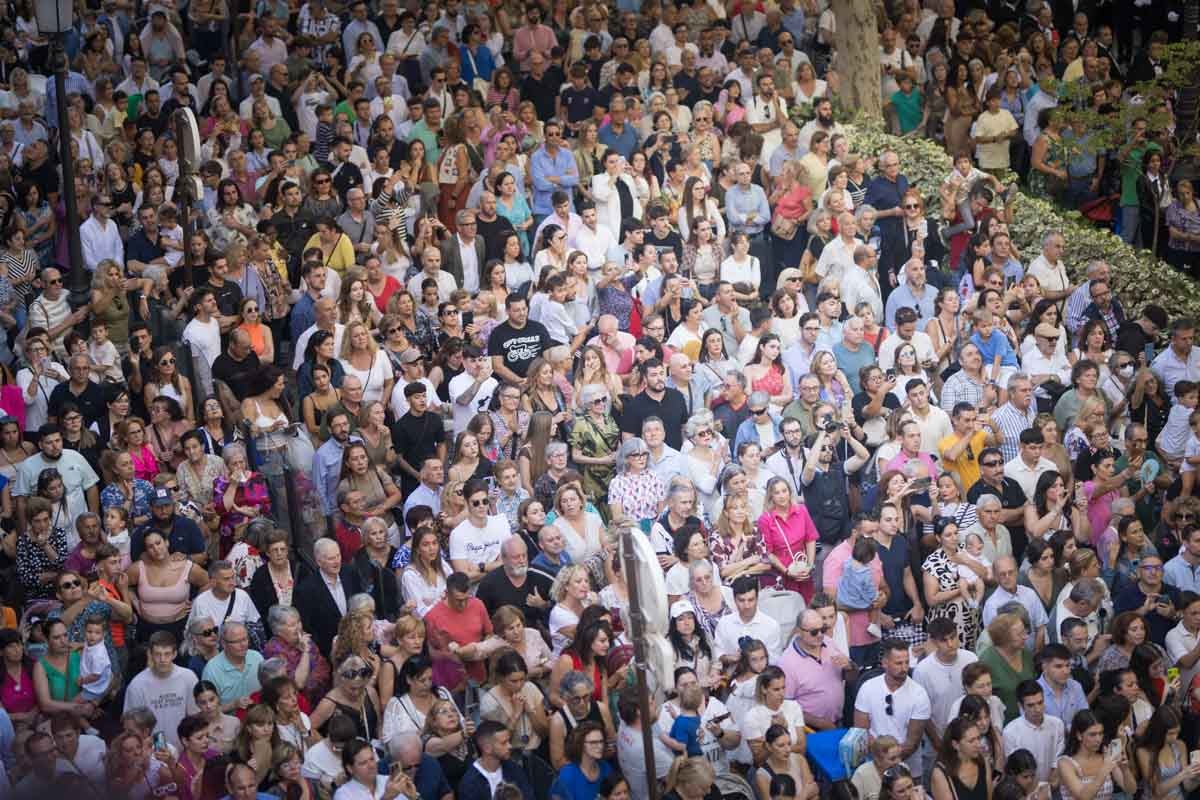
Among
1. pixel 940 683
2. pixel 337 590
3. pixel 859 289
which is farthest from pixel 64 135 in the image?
pixel 940 683

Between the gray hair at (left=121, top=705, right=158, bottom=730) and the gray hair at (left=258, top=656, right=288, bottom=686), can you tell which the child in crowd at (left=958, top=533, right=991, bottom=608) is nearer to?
the gray hair at (left=258, top=656, right=288, bottom=686)

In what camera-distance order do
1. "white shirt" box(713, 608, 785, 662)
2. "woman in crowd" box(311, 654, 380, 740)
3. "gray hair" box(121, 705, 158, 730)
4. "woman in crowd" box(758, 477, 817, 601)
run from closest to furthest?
"gray hair" box(121, 705, 158, 730) → "woman in crowd" box(311, 654, 380, 740) → "white shirt" box(713, 608, 785, 662) → "woman in crowd" box(758, 477, 817, 601)

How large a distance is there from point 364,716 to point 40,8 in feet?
23.0

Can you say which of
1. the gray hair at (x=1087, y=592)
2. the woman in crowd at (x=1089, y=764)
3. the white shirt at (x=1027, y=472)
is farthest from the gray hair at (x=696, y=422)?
the woman in crowd at (x=1089, y=764)

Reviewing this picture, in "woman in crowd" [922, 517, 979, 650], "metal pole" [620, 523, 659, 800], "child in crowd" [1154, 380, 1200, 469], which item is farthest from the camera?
"child in crowd" [1154, 380, 1200, 469]

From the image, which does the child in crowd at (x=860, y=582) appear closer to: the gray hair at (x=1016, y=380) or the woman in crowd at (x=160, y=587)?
the gray hair at (x=1016, y=380)

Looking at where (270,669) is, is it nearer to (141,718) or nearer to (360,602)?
(360,602)

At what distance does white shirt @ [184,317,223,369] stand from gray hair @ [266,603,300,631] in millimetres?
3373

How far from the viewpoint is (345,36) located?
19641mm

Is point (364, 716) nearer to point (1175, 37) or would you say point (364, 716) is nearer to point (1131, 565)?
point (1131, 565)

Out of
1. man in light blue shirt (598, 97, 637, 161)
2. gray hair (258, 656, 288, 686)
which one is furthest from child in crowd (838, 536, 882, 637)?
man in light blue shirt (598, 97, 637, 161)

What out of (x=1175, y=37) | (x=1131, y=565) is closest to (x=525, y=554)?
(x=1131, y=565)

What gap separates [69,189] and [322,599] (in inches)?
190

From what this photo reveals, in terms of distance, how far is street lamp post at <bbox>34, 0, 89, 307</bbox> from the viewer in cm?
1441
